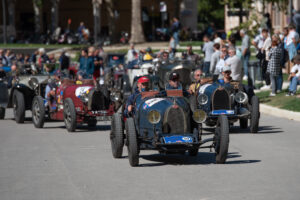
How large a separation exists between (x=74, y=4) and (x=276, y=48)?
52.5 meters

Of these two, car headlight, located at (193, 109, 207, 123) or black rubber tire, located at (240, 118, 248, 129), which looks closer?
car headlight, located at (193, 109, 207, 123)

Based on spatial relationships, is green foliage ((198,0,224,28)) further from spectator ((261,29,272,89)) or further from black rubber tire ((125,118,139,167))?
black rubber tire ((125,118,139,167))

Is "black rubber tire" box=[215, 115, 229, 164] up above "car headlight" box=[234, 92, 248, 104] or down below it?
below

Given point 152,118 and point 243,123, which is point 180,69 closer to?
point 243,123

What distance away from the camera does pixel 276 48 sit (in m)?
23.1

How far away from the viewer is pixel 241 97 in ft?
53.5

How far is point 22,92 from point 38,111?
5.30ft

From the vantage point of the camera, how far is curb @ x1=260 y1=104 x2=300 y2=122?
64.8 ft

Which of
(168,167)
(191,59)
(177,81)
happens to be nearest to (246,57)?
(191,59)

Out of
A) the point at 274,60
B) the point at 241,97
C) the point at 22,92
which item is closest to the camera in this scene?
the point at 241,97

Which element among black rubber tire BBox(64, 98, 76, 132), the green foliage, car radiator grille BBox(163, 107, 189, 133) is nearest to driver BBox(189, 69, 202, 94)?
black rubber tire BBox(64, 98, 76, 132)

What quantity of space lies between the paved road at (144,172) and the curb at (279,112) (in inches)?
140

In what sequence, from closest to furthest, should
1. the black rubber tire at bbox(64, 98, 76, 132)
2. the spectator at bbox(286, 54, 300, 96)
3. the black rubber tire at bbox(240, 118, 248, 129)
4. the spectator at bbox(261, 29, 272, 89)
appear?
the black rubber tire at bbox(64, 98, 76, 132)
the black rubber tire at bbox(240, 118, 248, 129)
the spectator at bbox(286, 54, 300, 96)
the spectator at bbox(261, 29, 272, 89)

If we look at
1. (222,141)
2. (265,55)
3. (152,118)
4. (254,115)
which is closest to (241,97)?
(254,115)
